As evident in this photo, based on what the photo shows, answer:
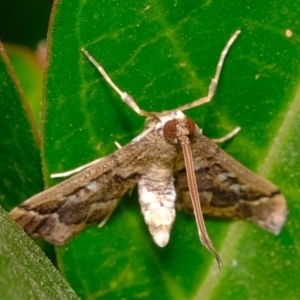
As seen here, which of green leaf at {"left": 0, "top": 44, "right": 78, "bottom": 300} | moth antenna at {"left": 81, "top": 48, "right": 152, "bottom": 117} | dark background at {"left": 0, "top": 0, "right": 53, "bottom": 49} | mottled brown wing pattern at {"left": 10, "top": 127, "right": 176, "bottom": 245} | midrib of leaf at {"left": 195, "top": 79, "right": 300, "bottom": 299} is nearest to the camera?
green leaf at {"left": 0, "top": 44, "right": 78, "bottom": 300}

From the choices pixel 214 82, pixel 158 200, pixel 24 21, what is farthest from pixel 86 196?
pixel 24 21

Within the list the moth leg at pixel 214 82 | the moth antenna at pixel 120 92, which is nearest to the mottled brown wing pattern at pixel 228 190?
the moth leg at pixel 214 82

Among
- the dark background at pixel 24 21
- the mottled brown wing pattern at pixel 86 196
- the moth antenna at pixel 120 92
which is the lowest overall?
the mottled brown wing pattern at pixel 86 196

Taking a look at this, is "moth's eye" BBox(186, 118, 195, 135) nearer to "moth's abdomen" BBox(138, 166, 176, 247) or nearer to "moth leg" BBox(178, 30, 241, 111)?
"moth leg" BBox(178, 30, 241, 111)

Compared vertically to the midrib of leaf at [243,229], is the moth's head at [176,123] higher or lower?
higher

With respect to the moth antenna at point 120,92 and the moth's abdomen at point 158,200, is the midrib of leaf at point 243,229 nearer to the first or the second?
the moth's abdomen at point 158,200

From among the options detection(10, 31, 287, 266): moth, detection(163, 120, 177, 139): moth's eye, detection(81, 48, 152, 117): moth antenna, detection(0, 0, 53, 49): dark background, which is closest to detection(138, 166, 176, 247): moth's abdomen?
detection(10, 31, 287, 266): moth

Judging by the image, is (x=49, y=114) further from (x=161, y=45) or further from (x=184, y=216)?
(x=184, y=216)
